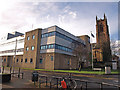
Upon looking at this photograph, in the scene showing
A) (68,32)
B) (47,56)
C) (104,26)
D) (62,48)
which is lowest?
(47,56)

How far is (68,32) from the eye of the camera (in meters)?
40.1

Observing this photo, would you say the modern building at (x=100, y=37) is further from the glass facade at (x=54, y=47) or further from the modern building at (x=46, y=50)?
the glass facade at (x=54, y=47)

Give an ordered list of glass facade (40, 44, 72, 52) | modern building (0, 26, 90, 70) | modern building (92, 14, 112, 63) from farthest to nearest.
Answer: modern building (92, 14, 112, 63), modern building (0, 26, 90, 70), glass facade (40, 44, 72, 52)

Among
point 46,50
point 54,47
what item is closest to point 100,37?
point 54,47

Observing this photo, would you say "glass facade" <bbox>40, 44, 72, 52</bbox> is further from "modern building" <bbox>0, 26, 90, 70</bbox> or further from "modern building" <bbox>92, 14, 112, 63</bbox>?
"modern building" <bbox>92, 14, 112, 63</bbox>

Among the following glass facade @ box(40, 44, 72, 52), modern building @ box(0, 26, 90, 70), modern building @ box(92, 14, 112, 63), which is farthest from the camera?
modern building @ box(92, 14, 112, 63)

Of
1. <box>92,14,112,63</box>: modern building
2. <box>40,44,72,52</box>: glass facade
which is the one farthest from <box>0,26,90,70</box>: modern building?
<box>92,14,112,63</box>: modern building

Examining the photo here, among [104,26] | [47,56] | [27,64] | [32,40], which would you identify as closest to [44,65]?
[47,56]

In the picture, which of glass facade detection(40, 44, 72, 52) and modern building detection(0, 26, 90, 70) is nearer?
glass facade detection(40, 44, 72, 52)

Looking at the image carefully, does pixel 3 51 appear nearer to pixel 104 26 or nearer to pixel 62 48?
pixel 62 48

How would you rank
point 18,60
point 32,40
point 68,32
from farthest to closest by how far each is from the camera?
point 18,60 < point 68,32 < point 32,40

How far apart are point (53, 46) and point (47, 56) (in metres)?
3.91

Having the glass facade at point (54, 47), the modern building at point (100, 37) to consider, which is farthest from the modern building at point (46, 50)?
the modern building at point (100, 37)

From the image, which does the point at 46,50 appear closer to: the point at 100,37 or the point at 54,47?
the point at 54,47
